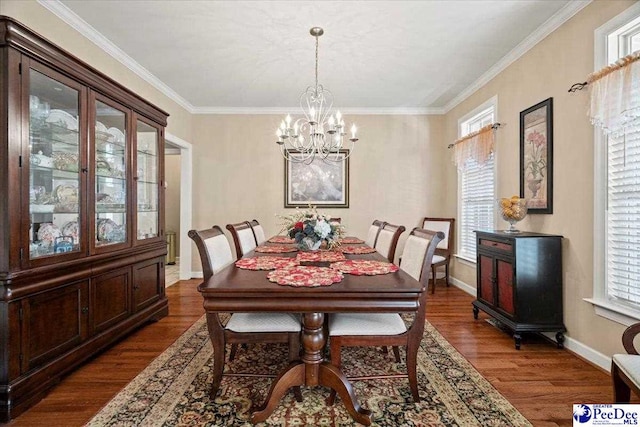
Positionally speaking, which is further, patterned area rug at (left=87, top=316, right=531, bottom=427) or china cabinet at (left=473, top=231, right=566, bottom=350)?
china cabinet at (left=473, top=231, right=566, bottom=350)

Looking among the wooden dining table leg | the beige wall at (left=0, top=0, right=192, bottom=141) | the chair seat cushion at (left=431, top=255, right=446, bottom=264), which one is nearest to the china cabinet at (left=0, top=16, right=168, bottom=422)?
the beige wall at (left=0, top=0, right=192, bottom=141)

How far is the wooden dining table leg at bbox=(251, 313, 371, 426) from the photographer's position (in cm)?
162

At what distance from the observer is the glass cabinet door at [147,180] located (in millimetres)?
2957

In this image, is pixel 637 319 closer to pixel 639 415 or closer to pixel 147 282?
pixel 639 415

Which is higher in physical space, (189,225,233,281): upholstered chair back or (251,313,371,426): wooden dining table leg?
(189,225,233,281): upholstered chair back

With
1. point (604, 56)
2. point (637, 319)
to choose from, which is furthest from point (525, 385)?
point (604, 56)

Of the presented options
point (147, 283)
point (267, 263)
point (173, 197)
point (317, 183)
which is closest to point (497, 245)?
point (267, 263)

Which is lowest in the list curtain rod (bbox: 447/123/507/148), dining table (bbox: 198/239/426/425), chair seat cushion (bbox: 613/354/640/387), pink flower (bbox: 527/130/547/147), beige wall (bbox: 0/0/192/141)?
chair seat cushion (bbox: 613/354/640/387)

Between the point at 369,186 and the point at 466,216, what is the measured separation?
1454 millimetres

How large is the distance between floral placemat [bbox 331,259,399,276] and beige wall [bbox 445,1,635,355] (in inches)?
60.6

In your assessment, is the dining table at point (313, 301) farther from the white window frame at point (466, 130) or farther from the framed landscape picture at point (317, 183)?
the framed landscape picture at point (317, 183)

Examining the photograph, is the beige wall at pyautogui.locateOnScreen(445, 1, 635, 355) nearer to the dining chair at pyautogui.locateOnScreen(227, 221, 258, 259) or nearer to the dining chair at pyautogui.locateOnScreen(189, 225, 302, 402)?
the dining chair at pyautogui.locateOnScreen(189, 225, 302, 402)

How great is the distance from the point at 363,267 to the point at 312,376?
2.23ft

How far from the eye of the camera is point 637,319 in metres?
1.92
